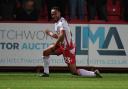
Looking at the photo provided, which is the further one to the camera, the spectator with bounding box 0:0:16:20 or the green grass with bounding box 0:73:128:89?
the spectator with bounding box 0:0:16:20

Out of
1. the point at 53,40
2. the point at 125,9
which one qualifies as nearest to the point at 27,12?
the point at 53,40

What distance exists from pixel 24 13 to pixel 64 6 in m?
1.44

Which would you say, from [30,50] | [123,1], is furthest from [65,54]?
[123,1]

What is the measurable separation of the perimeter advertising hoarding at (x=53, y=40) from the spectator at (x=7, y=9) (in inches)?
27.4

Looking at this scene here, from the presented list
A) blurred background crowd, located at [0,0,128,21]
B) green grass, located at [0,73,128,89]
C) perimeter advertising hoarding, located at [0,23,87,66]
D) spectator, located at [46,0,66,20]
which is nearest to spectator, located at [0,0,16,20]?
blurred background crowd, located at [0,0,128,21]

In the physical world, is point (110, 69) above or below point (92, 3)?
below

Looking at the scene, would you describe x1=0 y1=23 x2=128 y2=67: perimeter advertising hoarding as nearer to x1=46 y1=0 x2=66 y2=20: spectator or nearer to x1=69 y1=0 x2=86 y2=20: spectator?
x1=69 y1=0 x2=86 y2=20: spectator

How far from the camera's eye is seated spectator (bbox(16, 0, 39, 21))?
21.1 m

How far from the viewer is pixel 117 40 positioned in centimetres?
2084

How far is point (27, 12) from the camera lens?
2123 cm

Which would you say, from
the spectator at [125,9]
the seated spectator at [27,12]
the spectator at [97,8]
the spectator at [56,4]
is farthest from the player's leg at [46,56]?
the spectator at [125,9]

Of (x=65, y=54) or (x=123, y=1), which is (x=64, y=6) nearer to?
(x=123, y=1)

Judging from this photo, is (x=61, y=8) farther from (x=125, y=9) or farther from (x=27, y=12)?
(x=125, y=9)

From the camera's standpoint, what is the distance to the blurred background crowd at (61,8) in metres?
21.2
